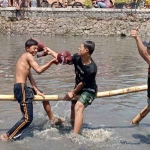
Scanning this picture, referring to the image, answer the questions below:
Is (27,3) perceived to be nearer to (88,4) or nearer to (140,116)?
(88,4)

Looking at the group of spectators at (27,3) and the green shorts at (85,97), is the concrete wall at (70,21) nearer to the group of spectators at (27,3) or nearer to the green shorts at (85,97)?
the group of spectators at (27,3)

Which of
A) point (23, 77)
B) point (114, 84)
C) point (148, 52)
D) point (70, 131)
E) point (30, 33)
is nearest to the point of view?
point (148, 52)

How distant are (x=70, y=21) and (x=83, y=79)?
21.9 m

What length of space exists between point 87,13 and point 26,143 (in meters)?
22.7

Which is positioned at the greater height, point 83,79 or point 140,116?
point 83,79

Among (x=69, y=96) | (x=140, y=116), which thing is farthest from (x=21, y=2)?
(x=69, y=96)

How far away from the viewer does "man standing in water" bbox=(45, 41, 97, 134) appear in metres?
7.45

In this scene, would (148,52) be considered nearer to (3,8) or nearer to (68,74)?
(68,74)

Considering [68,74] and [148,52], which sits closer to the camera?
[148,52]

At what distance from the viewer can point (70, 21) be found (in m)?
29.1

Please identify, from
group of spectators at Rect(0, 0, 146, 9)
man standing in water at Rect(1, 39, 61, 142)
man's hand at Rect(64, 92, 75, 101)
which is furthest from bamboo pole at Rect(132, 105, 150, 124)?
group of spectators at Rect(0, 0, 146, 9)

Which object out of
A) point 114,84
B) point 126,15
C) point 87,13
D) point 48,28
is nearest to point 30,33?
point 48,28

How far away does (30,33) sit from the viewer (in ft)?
93.3

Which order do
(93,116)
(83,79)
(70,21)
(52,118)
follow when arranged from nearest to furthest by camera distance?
(83,79), (52,118), (93,116), (70,21)
